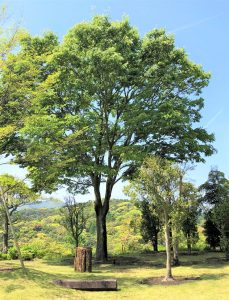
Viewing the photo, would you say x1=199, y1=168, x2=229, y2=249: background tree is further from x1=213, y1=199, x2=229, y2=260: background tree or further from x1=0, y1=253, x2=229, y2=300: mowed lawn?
x1=0, y1=253, x2=229, y2=300: mowed lawn

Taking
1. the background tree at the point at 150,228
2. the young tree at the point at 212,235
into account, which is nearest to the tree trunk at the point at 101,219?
the background tree at the point at 150,228

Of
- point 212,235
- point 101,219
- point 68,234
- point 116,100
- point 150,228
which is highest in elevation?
point 116,100

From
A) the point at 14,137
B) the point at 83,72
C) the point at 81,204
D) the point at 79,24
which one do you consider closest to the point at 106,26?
the point at 79,24

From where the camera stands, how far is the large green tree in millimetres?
23672

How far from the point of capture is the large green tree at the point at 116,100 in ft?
77.7

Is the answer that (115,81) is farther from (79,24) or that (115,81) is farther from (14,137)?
(14,137)

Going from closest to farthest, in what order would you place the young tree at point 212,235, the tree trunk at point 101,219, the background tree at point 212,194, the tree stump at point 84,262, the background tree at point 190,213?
the tree stump at point 84,262 → the background tree at point 190,213 → the tree trunk at point 101,219 → the background tree at point 212,194 → the young tree at point 212,235

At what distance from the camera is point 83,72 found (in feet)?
80.3

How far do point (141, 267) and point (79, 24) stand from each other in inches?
660

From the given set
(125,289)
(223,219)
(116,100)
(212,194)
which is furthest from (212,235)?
(125,289)

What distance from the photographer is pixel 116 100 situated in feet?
86.6

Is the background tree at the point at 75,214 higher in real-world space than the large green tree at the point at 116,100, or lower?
lower

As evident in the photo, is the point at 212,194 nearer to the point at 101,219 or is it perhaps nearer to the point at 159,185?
the point at 101,219

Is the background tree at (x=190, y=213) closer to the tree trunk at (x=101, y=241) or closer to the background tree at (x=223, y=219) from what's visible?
the background tree at (x=223, y=219)
